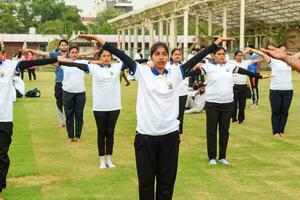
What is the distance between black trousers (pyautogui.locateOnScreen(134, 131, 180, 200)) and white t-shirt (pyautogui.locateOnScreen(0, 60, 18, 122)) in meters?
Answer: 1.98

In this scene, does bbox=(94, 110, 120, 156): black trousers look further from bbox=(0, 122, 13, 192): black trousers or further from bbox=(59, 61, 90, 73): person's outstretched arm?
bbox=(0, 122, 13, 192): black trousers

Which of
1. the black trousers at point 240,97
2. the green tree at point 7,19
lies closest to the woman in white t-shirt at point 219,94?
the black trousers at point 240,97

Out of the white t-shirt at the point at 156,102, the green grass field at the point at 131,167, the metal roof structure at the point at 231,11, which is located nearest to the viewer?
the white t-shirt at the point at 156,102

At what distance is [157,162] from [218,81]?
11.6 ft

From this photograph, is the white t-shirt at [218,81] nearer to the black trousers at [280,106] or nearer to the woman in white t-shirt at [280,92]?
the woman in white t-shirt at [280,92]

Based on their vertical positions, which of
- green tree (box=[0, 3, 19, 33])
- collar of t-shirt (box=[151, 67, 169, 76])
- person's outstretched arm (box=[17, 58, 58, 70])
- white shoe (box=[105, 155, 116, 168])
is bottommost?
white shoe (box=[105, 155, 116, 168])

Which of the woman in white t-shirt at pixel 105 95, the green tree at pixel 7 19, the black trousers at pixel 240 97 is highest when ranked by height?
the green tree at pixel 7 19

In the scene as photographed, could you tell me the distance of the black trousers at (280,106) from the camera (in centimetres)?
1160

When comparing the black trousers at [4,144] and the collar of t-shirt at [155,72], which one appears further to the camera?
the black trousers at [4,144]

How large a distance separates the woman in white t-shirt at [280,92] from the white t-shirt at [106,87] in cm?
424

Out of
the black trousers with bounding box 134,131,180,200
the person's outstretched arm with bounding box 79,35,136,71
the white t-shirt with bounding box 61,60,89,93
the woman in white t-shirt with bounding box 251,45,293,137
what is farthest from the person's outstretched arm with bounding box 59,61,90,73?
the woman in white t-shirt with bounding box 251,45,293,137

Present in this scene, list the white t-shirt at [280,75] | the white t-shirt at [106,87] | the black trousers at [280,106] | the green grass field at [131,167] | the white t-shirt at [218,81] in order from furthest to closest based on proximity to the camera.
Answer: the black trousers at [280,106] → the white t-shirt at [280,75] → the white t-shirt at [218,81] → the white t-shirt at [106,87] → the green grass field at [131,167]

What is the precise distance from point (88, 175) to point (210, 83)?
100 inches

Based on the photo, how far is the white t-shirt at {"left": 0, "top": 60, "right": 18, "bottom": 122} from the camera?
657 cm
